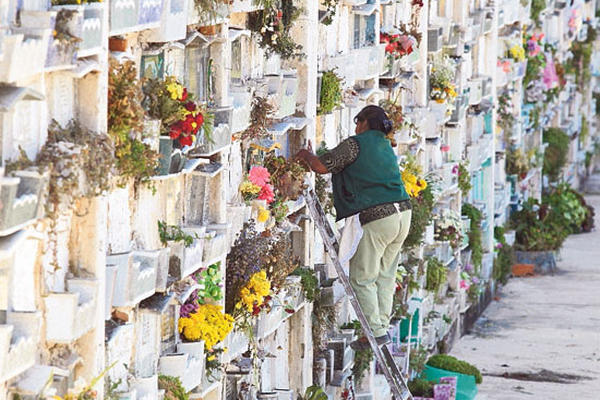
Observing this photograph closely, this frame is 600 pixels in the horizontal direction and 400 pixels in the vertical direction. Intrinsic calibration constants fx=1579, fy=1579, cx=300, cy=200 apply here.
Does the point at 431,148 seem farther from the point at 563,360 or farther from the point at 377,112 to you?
the point at 377,112

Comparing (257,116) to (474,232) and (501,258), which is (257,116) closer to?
(474,232)

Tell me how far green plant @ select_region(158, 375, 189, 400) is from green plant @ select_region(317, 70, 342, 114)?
5164mm

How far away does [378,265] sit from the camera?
14.4m

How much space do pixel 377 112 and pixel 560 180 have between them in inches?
1067

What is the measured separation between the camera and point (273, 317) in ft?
44.8

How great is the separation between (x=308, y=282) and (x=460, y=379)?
6.25m

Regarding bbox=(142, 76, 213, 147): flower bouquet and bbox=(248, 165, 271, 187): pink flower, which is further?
bbox=(248, 165, 271, 187): pink flower

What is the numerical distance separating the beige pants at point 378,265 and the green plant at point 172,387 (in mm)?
3735

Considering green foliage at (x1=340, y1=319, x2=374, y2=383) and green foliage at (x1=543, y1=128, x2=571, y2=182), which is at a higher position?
green foliage at (x1=543, y1=128, x2=571, y2=182)

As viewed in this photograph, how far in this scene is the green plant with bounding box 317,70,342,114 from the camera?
15.4m

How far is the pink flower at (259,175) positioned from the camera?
13023 millimetres

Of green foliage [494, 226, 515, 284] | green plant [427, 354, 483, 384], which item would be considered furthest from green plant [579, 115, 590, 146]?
green plant [427, 354, 483, 384]

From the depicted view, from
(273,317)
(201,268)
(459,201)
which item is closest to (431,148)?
(459,201)

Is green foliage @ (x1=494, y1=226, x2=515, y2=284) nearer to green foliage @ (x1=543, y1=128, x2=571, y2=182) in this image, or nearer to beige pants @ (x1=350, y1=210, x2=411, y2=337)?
green foliage @ (x1=543, y1=128, x2=571, y2=182)
